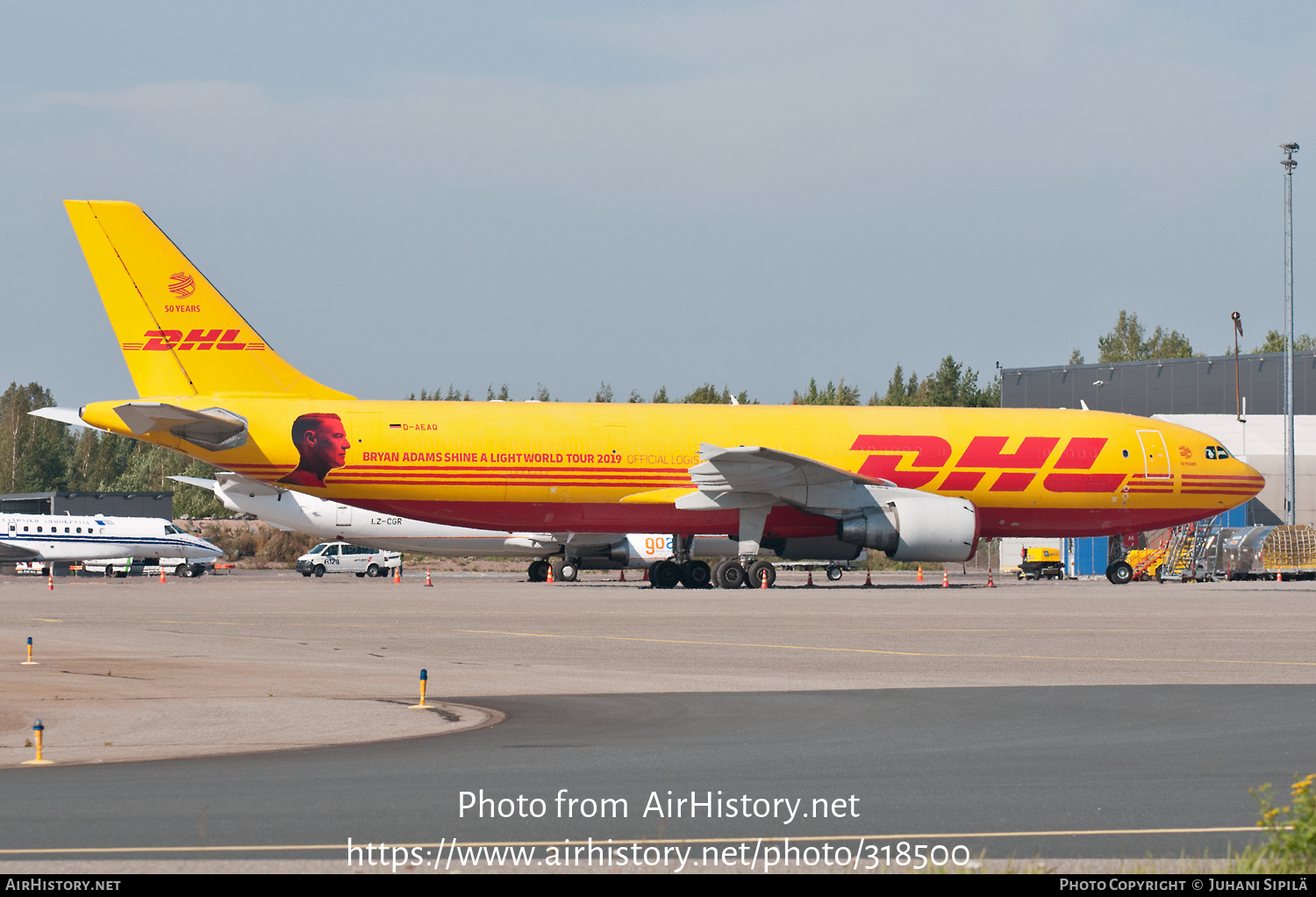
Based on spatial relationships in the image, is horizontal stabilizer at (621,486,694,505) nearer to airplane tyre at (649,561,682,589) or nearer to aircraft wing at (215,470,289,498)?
airplane tyre at (649,561,682,589)

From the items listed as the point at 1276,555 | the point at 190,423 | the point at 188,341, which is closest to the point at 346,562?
the point at 188,341

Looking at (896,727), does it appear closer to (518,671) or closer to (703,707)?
(703,707)

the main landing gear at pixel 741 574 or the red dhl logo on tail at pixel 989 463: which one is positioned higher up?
the red dhl logo on tail at pixel 989 463

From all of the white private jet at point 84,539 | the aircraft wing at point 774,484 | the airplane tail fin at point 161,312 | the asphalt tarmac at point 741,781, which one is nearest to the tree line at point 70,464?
the white private jet at point 84,539

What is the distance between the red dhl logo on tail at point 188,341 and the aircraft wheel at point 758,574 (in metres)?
15.1

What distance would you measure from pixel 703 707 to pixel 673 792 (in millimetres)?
4891

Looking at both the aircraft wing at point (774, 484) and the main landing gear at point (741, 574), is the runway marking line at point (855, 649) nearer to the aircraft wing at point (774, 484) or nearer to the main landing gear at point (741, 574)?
the aircraft wing at point (774, 484)

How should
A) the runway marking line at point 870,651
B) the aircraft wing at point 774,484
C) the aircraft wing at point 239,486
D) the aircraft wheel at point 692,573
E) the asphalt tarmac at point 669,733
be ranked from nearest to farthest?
the asphalt tarmac at point 669,733
the runway marking line at point 870,651
the aircraft wing at point 774,484
the aircraft wheel at point 692,573
the aircraft wing at point 239,486

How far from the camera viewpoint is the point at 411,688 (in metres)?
15.6

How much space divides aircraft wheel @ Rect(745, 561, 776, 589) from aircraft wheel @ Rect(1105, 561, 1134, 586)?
38.7 feet

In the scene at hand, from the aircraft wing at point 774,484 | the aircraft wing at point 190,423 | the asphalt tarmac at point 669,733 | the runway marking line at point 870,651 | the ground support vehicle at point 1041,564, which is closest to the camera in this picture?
the asphalt tarmac at point 669,733

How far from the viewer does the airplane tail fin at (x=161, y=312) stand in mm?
37656

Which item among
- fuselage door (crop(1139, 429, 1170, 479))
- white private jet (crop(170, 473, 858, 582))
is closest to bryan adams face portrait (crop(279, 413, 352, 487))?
white private jet (crop(170, 473, 858, 582))

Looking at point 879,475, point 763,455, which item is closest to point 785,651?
point 763,455
